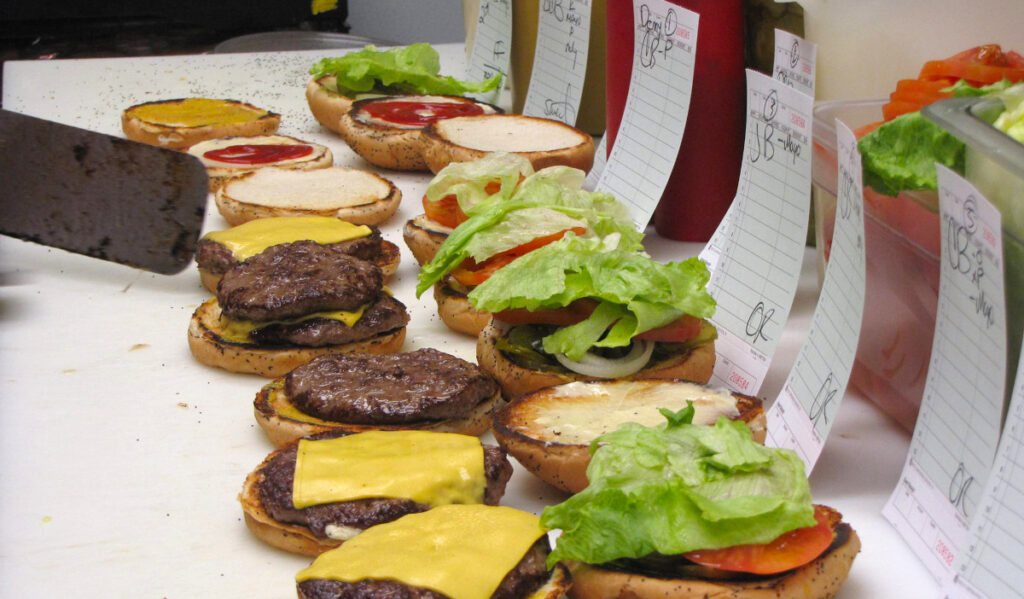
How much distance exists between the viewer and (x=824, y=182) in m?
1.83

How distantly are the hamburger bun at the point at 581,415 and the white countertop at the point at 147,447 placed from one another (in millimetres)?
104

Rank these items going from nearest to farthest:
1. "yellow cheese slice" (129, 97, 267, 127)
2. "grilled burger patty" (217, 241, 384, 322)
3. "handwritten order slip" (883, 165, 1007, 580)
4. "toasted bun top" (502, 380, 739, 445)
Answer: "handwritten order slip" (883, 165, 1007, 580) → "toasted bun top" (502, 380, 739, 445) → "grilled burger patty" (217, 241, 384, 322) → "yellow cheese slice" (129, 97, 267, 127)

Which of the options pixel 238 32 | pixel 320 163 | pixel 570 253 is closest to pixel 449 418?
pixel 570 253

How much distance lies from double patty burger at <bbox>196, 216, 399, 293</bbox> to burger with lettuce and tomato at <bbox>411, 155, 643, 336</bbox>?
0.22 meters

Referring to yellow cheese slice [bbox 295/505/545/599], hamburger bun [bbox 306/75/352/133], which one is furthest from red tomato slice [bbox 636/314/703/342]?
hamburger bun [bbox 306/75/352/133]

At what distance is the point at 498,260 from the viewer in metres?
2.11

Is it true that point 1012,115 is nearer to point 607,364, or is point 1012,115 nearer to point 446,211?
point 607,364

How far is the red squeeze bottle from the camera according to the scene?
2.43 metres

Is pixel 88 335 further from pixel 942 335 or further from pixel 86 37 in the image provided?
pixel 86 37

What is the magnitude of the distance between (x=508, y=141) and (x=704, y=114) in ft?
2.06

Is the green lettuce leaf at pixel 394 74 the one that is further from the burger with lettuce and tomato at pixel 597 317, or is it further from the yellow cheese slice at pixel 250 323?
the burger with lettuce and tomato at pixel 597 317

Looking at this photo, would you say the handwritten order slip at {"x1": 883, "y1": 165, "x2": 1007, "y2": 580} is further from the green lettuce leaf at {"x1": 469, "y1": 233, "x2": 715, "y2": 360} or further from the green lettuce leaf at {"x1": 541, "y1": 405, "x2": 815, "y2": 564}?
the green lettuce leaf at {"x1": 469, "y1": 233, "x2": 715, "y2": 360}

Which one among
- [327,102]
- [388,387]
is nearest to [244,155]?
[327,102]

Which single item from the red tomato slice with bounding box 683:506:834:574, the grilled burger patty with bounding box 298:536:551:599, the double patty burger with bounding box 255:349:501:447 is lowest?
the double patty burger with bounding box 255:349:501:447
